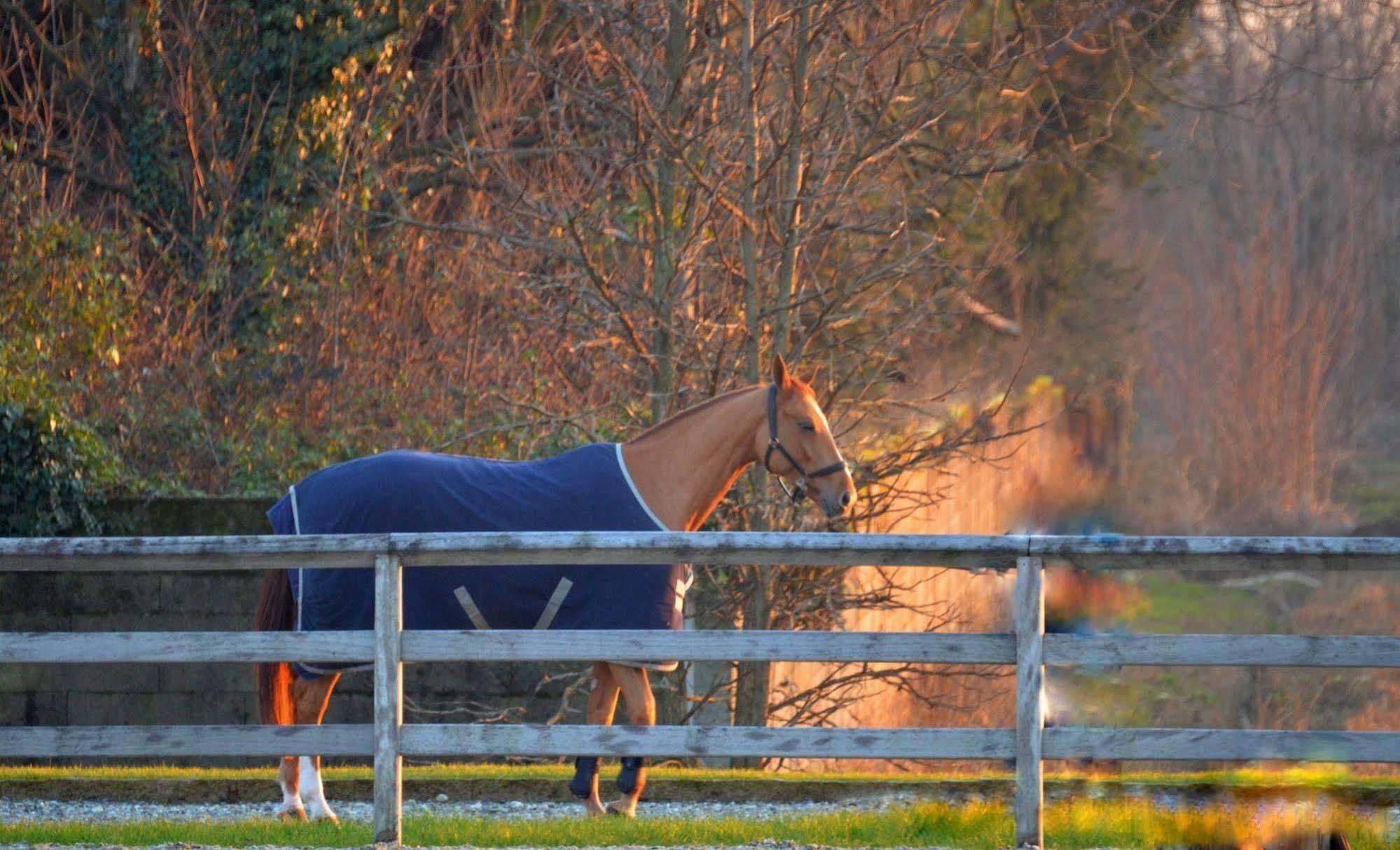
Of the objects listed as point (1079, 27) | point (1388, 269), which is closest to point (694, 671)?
point (1079, 27)

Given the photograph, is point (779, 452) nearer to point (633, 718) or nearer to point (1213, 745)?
point (633, 718)

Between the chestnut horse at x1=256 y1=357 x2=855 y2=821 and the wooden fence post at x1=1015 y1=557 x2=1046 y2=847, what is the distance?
164 cm

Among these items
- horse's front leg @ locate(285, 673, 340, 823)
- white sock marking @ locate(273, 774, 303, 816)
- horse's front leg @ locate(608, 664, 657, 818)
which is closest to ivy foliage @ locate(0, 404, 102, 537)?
horse's front leg @ locate(285, 673, 340, 823)

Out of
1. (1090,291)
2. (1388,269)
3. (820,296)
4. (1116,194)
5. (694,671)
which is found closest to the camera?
(820,296)

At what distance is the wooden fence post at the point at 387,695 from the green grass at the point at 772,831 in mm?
171

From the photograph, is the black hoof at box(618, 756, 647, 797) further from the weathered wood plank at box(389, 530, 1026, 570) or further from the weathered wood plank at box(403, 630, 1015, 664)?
the weathered wood plank at box(389, 530, 1026, 570)

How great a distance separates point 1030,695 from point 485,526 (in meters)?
2.47

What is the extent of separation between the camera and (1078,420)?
96.8 feet

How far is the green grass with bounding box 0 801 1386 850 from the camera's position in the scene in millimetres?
5879

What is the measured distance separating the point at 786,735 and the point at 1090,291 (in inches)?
824

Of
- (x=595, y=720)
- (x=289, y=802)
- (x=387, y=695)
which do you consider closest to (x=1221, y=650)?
(x=595, y=720)

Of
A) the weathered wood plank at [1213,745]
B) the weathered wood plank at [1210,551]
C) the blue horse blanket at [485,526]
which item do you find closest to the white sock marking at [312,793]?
the blue horse blanket at [485,526]

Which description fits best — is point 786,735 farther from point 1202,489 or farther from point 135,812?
point 1202,489

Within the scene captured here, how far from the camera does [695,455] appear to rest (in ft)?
24.6
